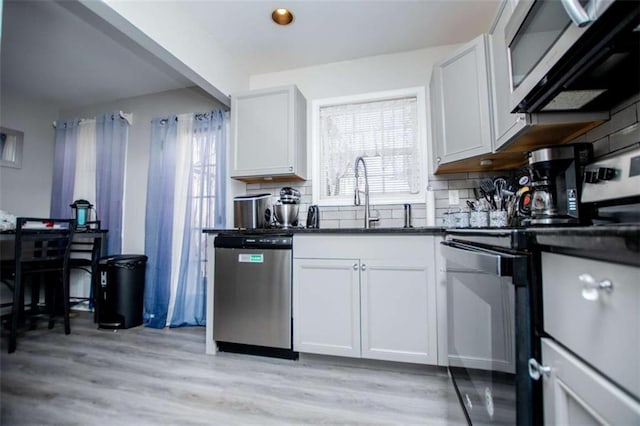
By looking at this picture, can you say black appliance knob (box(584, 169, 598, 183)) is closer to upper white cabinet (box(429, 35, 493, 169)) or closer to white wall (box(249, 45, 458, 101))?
upper white cabinet (box(429, 35, 493, 169))

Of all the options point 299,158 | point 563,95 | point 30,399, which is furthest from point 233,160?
point 563,95

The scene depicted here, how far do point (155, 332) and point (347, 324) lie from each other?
1.90m

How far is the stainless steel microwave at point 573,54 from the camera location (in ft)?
2.43

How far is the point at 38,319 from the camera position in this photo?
9.61 ft

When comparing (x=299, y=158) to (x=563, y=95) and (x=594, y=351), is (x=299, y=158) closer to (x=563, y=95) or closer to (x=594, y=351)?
(x=563, y=95)

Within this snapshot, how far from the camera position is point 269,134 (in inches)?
98.0

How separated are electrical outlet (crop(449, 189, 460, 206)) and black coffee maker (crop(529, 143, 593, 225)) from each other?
0.98 m

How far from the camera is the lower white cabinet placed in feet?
5.63

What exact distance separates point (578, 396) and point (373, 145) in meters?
2.24

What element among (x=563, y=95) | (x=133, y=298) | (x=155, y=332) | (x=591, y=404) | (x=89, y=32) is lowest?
(x=155, y=332)

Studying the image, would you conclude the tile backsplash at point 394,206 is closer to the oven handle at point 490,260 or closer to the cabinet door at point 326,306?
the cabinet door at point 326,306

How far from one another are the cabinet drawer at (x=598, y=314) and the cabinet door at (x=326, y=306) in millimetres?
1231

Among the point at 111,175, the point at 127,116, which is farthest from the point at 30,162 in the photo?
the point at 127,116

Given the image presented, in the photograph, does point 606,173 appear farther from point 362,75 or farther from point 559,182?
point 362,75
